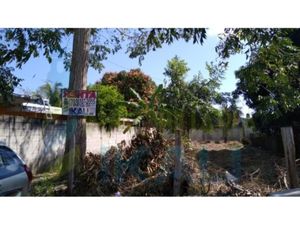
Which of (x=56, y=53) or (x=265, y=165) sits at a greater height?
(x=56, y=53)

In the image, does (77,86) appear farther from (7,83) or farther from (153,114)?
(153,114)

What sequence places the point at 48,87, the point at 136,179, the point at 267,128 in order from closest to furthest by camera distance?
1. the point at 136,179
2. the point at 48,87
3. the point at 267,128

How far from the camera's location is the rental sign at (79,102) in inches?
267

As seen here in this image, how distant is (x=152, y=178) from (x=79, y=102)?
1828 mm

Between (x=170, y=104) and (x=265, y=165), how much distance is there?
3576mm

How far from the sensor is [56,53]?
7.79 m

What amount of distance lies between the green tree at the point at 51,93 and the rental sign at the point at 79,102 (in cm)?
201

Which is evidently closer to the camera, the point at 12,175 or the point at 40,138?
the point at 12,175

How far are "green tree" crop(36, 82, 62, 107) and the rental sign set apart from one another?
2.01 m

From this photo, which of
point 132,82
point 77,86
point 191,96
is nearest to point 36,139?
point 77,86

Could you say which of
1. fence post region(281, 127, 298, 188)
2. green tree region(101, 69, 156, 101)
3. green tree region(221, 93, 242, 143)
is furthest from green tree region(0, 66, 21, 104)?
green tree region(101, 69, 156, 101)

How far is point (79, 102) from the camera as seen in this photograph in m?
6.87
